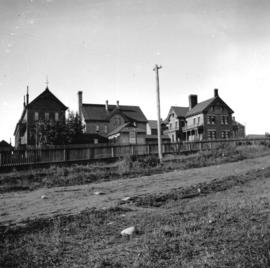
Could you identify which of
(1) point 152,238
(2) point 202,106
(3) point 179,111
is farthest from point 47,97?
(1) point 152,238

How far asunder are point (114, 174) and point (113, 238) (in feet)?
35.7

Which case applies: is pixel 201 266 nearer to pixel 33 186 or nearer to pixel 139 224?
pixel 139 224

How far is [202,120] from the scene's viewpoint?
52.6 m

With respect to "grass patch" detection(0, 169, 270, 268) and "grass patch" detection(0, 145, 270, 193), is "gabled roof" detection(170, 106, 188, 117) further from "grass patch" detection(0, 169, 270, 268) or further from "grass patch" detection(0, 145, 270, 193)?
"grass patch" detection(0, 169, 270, 268)

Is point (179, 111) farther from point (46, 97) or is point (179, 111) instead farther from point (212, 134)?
point (46, 97)

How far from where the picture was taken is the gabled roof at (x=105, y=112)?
52669 mm

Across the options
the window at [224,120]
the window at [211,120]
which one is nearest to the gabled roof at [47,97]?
the window at [211,120]

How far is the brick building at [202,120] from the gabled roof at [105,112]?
725 centimetres

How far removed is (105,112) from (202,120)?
63.5 ft

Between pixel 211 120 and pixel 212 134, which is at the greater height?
pixel 211 120

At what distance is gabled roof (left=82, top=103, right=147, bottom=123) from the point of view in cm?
5267

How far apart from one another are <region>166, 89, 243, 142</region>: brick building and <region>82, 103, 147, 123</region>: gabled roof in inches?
285

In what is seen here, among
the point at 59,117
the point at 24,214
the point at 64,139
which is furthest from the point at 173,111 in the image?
the point at 24,214

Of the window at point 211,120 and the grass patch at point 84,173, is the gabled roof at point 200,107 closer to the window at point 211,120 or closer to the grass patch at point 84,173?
the window at point 211,120
